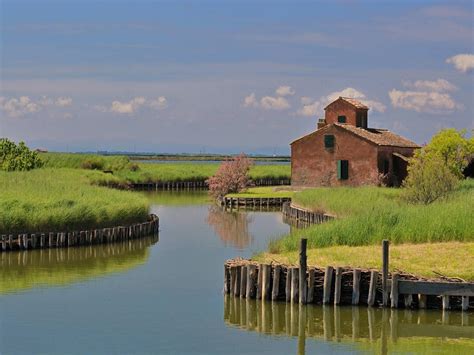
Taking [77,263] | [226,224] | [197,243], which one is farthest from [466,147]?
[77,263]

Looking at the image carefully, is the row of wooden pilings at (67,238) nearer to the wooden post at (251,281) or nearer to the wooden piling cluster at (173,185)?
the wooden post at (251,281)

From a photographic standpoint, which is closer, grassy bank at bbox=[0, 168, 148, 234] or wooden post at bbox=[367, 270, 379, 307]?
wooden post at bbox=[367, 270, 379, 307]

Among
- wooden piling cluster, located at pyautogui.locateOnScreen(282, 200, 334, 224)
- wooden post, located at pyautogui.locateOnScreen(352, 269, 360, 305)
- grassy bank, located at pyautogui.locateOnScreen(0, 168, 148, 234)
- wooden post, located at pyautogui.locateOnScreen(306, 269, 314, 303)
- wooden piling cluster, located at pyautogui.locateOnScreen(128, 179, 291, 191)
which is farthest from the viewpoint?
wooden piling cluster, located at pyautogui.locateOnScreen(128, 179, 291, 191)

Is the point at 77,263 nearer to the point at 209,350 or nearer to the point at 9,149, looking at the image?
the point at 209,350

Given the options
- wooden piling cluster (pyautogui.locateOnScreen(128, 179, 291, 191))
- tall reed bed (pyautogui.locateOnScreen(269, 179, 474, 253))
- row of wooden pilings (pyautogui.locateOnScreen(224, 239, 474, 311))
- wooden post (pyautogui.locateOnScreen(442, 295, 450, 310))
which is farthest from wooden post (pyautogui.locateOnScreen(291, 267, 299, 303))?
wooden piling cluster (pyautogui.locateOnScreen(128, 179, 291, 191))

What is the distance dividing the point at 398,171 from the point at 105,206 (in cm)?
3103

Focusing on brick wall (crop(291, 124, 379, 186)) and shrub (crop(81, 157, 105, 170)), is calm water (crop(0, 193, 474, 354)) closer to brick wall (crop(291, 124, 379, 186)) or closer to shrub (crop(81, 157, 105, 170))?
brick wall (crop(291, 124, 379, 186))

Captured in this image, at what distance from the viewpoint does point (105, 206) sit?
41031 mm

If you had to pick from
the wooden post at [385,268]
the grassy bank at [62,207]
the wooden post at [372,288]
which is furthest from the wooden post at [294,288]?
the grassy bank at [62,207]

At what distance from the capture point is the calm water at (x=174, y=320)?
68.1 ft

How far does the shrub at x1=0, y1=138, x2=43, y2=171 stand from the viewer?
72625 mm

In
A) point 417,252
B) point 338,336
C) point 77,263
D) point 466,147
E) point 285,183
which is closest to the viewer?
point 338,336

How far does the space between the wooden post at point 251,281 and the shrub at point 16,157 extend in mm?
50896

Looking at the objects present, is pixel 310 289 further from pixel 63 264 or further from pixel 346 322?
pixel 63 264
